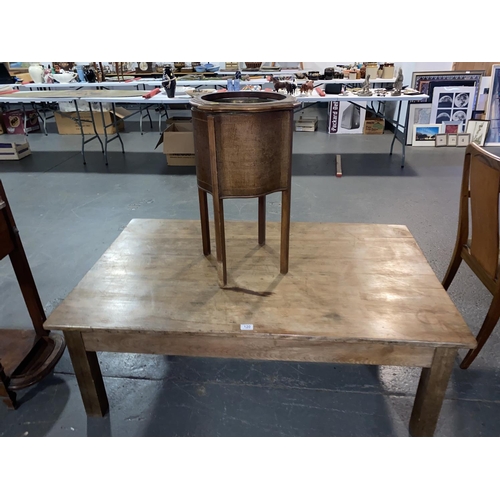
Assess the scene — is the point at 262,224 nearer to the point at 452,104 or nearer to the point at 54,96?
the point at 54,96

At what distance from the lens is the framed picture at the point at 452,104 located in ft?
15.6

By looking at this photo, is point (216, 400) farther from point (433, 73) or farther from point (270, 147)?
point (433, 73)

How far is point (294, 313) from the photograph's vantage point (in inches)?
54.0

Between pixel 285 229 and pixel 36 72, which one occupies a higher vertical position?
pixel 36 72

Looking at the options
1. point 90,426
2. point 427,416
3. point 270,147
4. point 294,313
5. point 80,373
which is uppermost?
point 270,147

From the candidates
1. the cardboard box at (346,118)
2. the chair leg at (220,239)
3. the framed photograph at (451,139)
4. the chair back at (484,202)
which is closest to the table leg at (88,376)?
the chair leg at (220,239)

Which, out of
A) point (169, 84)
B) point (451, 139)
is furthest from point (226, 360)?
point (451, 139)

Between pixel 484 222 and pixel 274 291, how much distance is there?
912mm

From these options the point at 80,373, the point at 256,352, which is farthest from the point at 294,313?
the point at 80,373

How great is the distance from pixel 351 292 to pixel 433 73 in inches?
173

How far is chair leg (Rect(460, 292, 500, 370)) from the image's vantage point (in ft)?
5.27

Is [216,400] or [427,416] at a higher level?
[427,416]

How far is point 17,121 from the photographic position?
5.78 meters

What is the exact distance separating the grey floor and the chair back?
0.47 m
